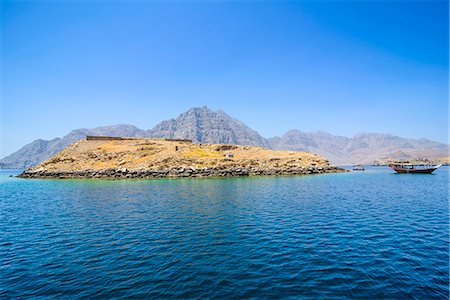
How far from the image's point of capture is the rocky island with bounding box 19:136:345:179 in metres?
92.9

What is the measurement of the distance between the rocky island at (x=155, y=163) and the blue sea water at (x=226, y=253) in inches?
2353

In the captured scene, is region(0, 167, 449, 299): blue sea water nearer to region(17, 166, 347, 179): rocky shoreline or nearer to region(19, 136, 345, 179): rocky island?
region(17, 166, 347, 179): rocky shoreline

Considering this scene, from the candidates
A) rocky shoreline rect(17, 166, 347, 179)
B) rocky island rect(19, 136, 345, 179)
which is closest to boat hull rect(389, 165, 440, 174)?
rocky island rect(19, 136, 345, 179)

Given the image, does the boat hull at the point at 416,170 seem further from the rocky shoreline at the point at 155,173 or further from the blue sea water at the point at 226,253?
the blue sea water at the point at 226,253

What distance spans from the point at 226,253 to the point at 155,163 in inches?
3426

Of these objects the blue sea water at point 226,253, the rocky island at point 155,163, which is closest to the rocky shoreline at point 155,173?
the rocky island at point 155,163

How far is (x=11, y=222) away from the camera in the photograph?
94.1 feet

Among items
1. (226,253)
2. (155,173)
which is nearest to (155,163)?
(155,173)

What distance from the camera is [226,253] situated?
18828 millimetres

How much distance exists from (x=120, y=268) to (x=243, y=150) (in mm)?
123963

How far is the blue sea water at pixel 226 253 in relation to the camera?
45.5 ft

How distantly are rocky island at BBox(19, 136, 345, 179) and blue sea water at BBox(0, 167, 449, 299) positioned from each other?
59759 mm

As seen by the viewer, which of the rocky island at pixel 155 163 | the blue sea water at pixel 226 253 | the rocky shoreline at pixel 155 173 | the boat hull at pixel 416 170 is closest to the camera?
the blue sea water at pixel 226 253

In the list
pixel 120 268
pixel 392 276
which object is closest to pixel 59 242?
pixel 120 268
